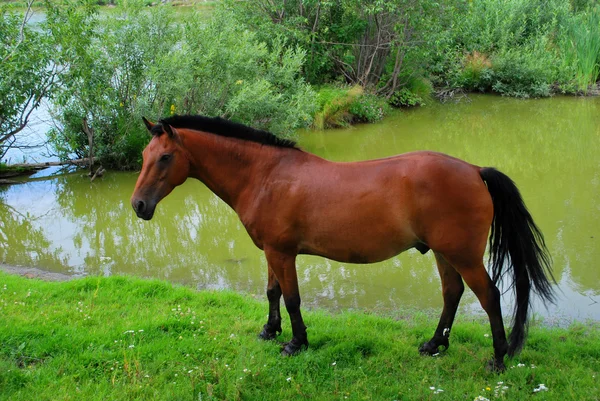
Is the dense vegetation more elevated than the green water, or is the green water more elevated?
the dense vegetation

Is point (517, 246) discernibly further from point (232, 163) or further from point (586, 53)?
point (586, 53)

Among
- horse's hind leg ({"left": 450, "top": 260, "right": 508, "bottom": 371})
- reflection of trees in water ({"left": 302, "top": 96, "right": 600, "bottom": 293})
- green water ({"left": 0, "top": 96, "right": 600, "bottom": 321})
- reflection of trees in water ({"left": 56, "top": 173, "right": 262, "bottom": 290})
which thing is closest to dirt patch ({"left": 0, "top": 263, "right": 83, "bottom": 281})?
green water ({"left": 0, "top": 96, "right": 600, "bottom": 321})

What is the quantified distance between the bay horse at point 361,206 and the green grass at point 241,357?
0.23 metres

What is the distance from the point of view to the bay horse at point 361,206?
3.78 m

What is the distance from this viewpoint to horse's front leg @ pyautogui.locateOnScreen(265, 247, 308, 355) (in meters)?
4.15

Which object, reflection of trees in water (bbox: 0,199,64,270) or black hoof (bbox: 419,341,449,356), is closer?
black hoof (bbox: 419,341,449,356)

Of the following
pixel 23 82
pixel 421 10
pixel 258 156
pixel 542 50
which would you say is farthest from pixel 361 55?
pixel 258 156

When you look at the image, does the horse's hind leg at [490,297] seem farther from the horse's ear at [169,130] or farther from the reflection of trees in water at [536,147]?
the reflection of trees in water at [536,147]

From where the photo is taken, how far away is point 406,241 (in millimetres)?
3928

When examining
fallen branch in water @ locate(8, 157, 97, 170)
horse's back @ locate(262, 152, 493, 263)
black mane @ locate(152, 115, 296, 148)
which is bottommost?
fallen branch in water @ locate(8, 157, 97, 170)

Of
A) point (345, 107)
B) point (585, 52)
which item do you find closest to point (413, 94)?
point (345, 107)

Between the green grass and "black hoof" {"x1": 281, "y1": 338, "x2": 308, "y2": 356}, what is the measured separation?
0.07 metres

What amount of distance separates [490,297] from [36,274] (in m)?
5.23

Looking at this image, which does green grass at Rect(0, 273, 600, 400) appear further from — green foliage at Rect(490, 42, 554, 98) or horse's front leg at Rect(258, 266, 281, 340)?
green foliage at Rect(490, 42, 554, 98)
